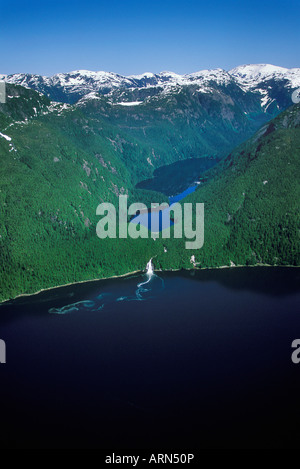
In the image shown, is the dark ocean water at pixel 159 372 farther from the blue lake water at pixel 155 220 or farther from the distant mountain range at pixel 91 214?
the blue lake water at pixel 155 220

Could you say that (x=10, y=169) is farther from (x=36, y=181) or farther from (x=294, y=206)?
(x=294, y=206)

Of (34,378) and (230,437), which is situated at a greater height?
(34,378)

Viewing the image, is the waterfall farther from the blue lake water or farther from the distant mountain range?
the blue lake water

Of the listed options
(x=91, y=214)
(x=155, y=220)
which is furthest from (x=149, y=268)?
(x=155, y=220)

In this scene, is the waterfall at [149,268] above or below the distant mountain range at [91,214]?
below

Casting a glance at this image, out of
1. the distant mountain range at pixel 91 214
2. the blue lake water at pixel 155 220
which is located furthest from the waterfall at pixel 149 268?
the blue lake water at pixel 155 220

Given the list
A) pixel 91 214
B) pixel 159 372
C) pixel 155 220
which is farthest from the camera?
pixel 155 220

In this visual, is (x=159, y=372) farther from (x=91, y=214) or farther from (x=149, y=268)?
(x=91, y=214)
